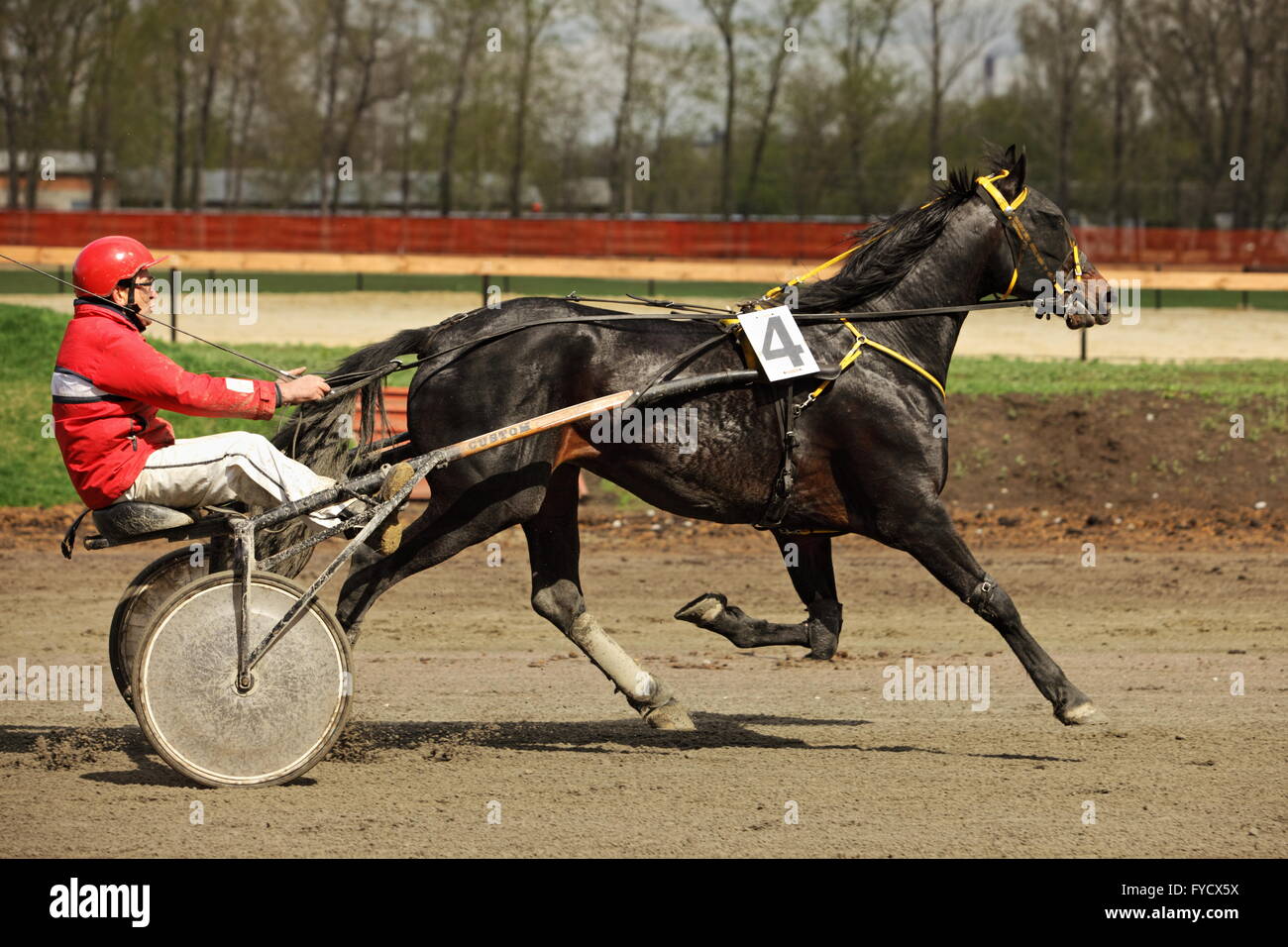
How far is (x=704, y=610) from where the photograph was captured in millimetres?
6500

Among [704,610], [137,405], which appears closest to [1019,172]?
[704,610]

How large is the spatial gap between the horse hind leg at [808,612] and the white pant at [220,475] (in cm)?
175

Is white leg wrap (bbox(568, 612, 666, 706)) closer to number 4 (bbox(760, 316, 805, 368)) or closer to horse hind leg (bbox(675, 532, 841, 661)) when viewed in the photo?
horse hind leg (bbox(675, 532, 841, 661))

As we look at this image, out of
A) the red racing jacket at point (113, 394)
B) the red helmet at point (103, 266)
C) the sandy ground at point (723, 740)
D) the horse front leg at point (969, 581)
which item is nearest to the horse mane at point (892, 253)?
the horse front leg at point (969, 581)

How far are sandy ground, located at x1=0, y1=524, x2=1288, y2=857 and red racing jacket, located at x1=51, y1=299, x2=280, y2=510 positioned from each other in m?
1.18

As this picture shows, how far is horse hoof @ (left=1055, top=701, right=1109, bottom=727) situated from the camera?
6094mm

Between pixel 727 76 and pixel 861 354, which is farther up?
pixel 727 76

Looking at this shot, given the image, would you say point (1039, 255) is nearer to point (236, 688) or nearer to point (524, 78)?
point (236, 688)

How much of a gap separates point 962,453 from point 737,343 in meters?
7.30

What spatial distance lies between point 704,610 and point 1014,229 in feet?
7.10

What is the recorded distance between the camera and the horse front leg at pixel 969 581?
6082 mm

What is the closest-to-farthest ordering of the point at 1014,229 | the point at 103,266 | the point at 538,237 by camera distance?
1. the point at 103,266
2. the point at 1014,229
3. the point at 538,237

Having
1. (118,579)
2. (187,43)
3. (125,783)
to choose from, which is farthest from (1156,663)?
(187,43)

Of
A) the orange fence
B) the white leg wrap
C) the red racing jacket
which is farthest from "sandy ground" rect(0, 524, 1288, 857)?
the orange fence
